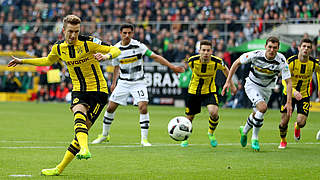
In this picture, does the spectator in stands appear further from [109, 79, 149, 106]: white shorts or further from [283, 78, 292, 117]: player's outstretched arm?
[283, 78, 292, 117]: player's outstretched arm

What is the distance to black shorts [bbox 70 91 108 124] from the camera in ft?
30.4

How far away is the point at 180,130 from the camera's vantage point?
1108 cm

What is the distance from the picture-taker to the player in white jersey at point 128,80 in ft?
45.5

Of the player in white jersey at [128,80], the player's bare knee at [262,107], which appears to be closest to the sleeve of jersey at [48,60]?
the player in white jersey at [128,80]

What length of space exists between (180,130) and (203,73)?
2.93m

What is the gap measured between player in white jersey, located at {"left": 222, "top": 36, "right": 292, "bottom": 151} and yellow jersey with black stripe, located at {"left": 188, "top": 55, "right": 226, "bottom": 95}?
0.79 meters

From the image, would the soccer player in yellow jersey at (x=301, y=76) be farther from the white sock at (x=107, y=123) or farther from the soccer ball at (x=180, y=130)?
the white sock at (x=107, y=123)

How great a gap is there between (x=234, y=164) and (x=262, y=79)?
133 inches

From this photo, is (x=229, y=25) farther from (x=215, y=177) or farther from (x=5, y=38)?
(x=215, y=177)

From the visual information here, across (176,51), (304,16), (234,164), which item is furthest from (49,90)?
(234,164)

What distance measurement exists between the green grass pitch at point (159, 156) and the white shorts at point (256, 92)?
40.4 inches

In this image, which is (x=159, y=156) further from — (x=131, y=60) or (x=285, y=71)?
(x=131, y=60)

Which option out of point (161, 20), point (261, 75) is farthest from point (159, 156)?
point (161, 20)

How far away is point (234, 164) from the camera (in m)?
10.2
